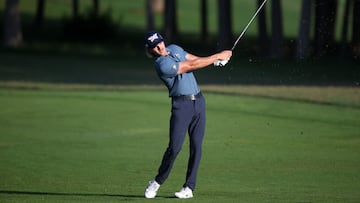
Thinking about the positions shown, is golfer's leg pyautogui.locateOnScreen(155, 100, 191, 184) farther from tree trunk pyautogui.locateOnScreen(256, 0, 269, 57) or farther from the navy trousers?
tree trunk pyautogui.locateOnScreen(256, 0, 269, 57)

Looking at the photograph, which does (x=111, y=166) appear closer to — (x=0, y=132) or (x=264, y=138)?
(x=264, y=138)

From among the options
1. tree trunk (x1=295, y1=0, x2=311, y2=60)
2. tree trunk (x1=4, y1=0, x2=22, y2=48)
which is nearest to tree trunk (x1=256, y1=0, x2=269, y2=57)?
tree trunk (x1=295, y1=0, x2=311, y2=60)

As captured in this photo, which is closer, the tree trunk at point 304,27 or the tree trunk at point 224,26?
the tree trunk at point 304,27

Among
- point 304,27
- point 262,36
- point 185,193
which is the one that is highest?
point 185,193

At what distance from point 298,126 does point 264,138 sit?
6.40ft

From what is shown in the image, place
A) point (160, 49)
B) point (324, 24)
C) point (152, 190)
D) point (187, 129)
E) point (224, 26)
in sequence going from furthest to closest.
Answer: point (224, 26), point (324, 24), point (152, 190), point (187, 129), point (160, 49)

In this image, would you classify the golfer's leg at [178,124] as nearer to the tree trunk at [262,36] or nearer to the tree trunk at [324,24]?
the tree trunk at [324,24]

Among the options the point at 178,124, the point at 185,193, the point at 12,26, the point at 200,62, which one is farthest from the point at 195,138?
the point at 12,26

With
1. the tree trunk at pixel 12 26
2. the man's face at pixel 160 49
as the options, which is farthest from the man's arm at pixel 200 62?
the tree trunk at pixel 12 26

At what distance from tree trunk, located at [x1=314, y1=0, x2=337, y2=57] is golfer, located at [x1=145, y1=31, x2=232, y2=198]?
1179 inches

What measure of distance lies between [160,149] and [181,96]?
265 inches

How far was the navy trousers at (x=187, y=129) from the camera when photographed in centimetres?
1380

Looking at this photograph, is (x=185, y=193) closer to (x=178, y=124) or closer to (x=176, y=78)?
(x=178, y=124)

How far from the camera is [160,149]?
20.4 m
